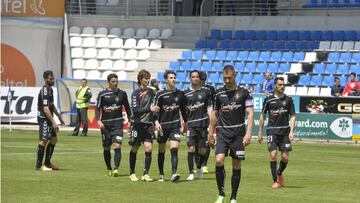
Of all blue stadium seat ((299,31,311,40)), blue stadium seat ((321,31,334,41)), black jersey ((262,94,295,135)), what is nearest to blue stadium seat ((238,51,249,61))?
blue stadium seat ((299,31,311,40))

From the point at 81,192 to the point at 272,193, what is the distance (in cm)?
355

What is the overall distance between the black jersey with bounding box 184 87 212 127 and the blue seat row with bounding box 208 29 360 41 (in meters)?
25.0

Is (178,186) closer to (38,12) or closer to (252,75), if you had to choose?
(252,75)

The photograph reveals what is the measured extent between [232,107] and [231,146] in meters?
0.65

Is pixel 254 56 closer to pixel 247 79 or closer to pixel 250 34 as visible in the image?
pixel 247 79

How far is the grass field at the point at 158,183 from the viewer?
17.2 m

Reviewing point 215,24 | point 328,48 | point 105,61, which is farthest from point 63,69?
point 328,48

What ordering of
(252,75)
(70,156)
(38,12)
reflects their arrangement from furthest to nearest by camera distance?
(38,12)
(252,75)
(70,156)

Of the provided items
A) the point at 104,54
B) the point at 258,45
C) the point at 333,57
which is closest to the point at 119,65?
the point at 104,54

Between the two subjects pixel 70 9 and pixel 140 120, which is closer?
pixel 140 120

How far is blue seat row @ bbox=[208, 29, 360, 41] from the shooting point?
45.8 metres

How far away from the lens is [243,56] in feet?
154

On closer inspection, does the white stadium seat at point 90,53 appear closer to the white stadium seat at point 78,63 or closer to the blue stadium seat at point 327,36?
the white stadium seat at point 78,63

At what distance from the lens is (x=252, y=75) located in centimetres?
4531
